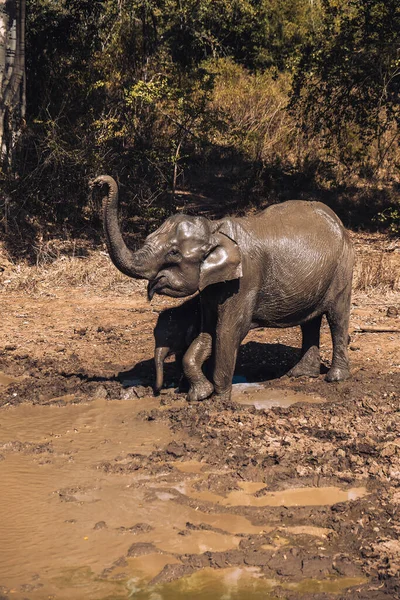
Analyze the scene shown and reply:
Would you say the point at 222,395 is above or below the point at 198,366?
below

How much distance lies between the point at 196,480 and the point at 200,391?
57.2 inches

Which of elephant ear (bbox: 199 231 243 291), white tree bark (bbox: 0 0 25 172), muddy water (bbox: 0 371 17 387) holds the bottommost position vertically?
muddy water (bbox: 0 371 17 387)

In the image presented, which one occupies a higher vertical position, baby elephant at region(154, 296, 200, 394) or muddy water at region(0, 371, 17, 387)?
baby elephant at region(154, 296, 200, 394)

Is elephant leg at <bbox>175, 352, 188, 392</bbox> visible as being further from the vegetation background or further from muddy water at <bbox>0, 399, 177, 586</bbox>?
the vegetation background

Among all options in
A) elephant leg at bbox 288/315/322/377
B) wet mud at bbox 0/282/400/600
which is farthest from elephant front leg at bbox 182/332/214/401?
elephant leg at bbox 288/315/322/377

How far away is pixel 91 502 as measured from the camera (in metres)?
6.38

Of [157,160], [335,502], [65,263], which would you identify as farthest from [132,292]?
[335,502]

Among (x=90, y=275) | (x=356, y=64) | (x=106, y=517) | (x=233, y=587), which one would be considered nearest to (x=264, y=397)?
(x=106, y=517)

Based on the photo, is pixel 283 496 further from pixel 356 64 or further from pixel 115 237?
pixel 356 64

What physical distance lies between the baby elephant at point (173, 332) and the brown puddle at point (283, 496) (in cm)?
179

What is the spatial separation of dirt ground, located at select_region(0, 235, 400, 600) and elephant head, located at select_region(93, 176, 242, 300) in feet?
4.04

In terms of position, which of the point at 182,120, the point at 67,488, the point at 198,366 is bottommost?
the point at 67,488

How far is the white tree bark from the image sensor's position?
1351cm

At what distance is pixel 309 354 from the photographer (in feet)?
29.3
